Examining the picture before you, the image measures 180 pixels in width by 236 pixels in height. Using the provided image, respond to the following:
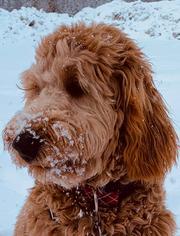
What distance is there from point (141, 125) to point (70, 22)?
9.00 feet

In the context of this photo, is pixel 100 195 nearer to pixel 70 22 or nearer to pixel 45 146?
pixel 45 146

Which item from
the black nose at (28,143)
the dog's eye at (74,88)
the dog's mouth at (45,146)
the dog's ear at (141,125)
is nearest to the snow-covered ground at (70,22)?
the dog's ear at (141,125)

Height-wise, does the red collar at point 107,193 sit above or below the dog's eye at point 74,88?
below

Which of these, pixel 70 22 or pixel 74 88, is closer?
pixel 74 88

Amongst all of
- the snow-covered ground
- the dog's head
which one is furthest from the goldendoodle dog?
the snow-covered ground

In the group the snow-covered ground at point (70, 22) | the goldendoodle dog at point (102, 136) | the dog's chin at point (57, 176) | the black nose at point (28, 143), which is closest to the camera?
the black nose at point (28, 143)

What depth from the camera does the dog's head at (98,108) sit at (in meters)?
2.82

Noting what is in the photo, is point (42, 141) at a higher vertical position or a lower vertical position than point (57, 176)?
higher

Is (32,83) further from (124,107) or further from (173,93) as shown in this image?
(173,93)

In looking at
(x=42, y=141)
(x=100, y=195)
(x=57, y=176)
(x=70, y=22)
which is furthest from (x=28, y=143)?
(x=70, y=22)

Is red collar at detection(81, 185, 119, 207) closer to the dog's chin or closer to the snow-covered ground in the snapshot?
the dog's chin

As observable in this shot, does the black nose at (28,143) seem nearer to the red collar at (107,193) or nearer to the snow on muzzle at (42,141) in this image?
the snow on muzzle at (42,141)

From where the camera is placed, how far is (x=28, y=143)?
261 centimetres

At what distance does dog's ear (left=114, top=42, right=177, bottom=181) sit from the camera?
2.96 m
